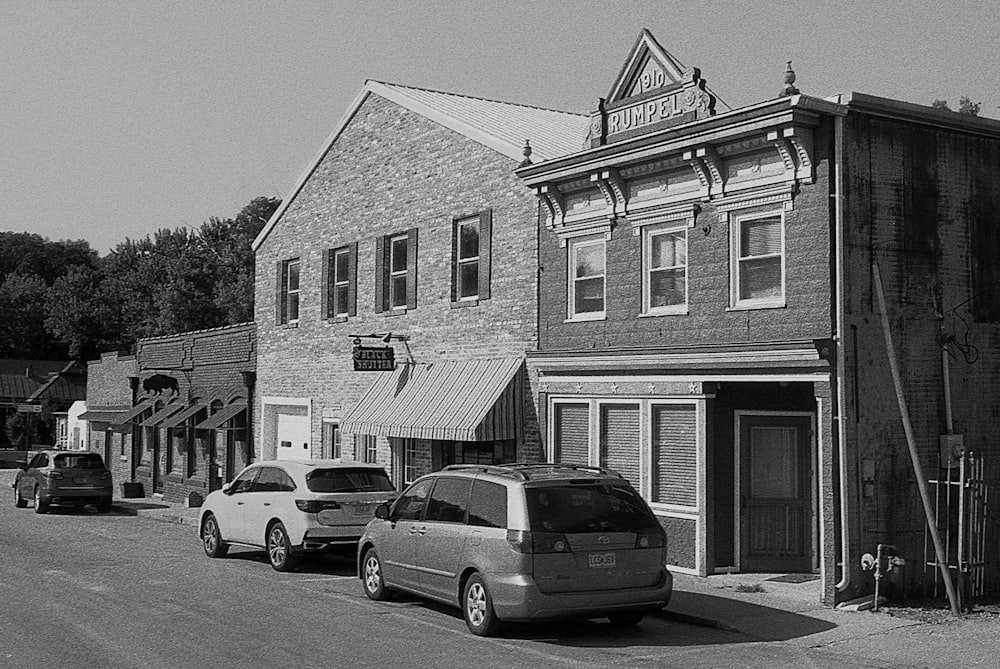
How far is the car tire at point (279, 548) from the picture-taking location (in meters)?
16.9

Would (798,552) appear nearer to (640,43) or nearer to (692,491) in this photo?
(692,491)

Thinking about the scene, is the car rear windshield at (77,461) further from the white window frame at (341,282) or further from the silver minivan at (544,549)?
the silver minivan at (544,549)

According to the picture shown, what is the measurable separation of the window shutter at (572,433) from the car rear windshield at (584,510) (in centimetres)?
579

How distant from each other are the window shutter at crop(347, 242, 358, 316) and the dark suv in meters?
9.01

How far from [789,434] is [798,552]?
162cm

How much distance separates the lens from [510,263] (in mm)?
19828

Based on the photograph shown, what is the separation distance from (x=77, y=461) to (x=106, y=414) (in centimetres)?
890

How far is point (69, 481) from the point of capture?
28.7 metres

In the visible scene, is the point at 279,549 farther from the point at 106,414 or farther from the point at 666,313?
the point at 106,414

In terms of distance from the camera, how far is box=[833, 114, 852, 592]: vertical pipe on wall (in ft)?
43.8

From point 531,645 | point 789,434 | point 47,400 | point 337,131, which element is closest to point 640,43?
point 789,434

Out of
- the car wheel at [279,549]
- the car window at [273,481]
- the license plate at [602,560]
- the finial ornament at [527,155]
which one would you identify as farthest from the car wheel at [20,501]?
the license plate at [602,560]

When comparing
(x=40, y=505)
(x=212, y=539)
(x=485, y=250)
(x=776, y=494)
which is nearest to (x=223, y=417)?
(x=40, y=505)

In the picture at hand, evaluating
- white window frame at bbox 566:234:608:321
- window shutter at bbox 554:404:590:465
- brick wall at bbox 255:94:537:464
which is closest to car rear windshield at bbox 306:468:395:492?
window shutter at bbox 554:404:590:465
